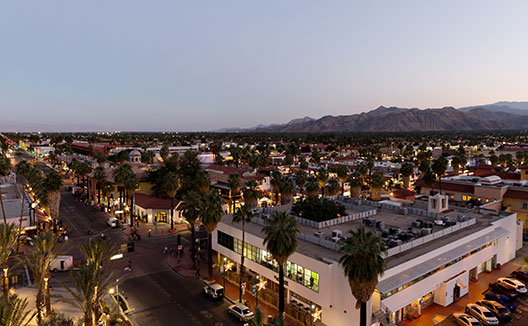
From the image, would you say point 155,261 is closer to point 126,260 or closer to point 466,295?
point 126,260

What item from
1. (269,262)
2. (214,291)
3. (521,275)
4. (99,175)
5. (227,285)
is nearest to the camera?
(269,262)

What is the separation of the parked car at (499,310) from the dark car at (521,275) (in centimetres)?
1060

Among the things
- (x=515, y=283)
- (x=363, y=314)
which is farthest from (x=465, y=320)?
(x=515, y=283)

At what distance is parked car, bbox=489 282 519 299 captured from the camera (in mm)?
35344

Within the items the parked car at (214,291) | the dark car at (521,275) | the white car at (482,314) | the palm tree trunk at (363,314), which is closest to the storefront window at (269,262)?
the parked car at (214,291)

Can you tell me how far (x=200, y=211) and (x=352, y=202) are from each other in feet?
82.3

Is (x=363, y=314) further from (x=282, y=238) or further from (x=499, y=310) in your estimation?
(x=499, y=310)

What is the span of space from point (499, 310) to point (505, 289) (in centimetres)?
608

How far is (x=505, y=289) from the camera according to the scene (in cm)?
3581

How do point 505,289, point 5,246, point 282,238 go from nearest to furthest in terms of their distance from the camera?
1. point 282,238
2. point 5,246
3. point 505,289

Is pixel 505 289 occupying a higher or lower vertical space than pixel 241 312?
lower

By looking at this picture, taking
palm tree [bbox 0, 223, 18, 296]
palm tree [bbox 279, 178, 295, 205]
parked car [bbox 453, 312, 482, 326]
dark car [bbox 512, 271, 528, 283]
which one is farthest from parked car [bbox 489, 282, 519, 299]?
palm tree [bbox 0, 223, 18, 296]

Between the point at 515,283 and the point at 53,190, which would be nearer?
the point at 515,283

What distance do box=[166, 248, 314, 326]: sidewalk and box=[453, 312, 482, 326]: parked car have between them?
12279mm
